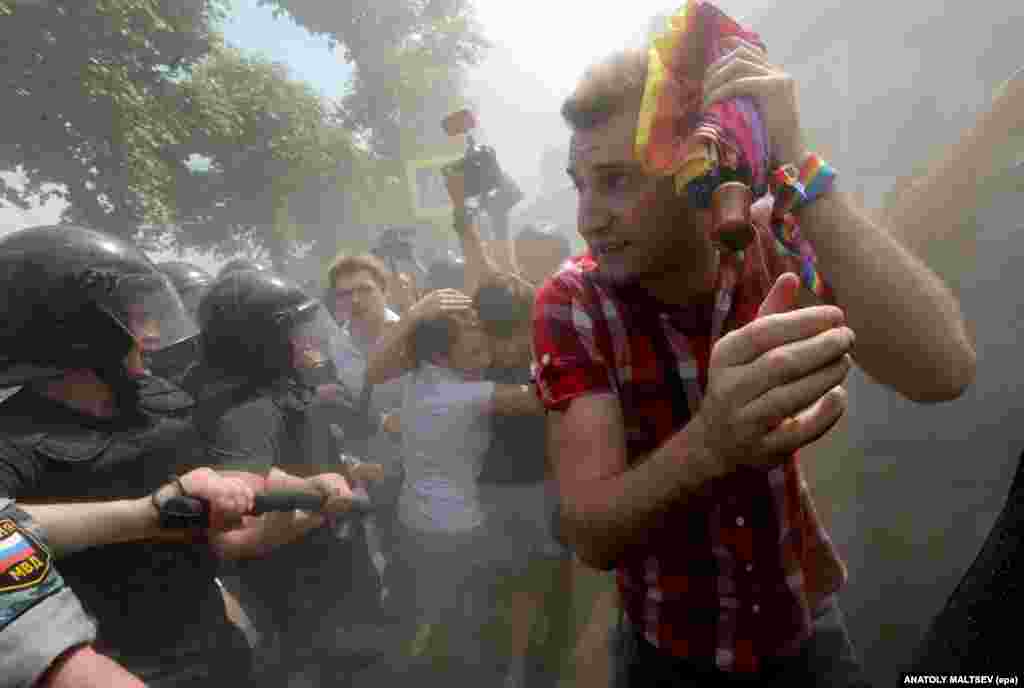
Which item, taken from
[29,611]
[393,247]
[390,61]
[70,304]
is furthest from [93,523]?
[390,61]

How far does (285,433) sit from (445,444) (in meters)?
0.99

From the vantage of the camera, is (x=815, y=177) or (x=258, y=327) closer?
(x=815, y=177)

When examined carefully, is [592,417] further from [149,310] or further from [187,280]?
[187,280]

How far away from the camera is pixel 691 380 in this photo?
4.60 feet

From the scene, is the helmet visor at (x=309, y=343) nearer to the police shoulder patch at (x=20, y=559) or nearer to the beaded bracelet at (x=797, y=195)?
the police shoulder patch at (x=20, y=559)

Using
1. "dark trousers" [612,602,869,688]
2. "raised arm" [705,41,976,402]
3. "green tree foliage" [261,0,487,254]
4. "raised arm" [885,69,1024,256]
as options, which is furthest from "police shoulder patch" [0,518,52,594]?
"green tree foliage" [261,0,487,254]

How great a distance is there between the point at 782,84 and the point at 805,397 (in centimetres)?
77

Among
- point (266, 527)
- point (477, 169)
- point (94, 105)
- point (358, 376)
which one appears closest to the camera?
point (266, 527)

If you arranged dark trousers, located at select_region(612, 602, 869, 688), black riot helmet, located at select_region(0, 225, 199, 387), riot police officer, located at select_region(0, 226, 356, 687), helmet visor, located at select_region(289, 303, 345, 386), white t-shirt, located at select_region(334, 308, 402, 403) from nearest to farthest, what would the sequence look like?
dark trousers, located at select_region(612, 602, 869, 688) < riot police officer, located at select_region(0, 226, 356, 687) < black riot helmet, located at select_region(0, 225, 199, 387) < helmet visor, located at select_region(289, 303, 345, 386) < white t-shirt, located at select_region(334, 308, 402, 403)

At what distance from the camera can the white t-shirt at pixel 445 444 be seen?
3.28m

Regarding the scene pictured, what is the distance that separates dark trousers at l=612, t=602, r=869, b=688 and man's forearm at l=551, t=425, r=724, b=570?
622 millimetres

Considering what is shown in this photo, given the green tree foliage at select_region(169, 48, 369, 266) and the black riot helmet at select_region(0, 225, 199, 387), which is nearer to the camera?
Result: the black riot helmet at select_region(0, 225, 199, 387)

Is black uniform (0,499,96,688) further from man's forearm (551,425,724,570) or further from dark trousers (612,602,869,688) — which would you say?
dark trousers (612,602,869,688)

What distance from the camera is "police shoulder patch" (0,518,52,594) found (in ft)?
3.72
